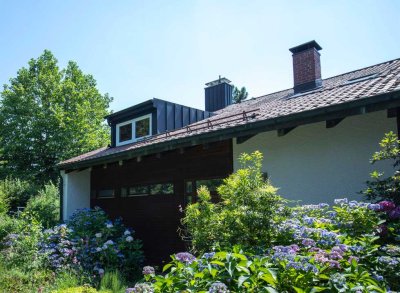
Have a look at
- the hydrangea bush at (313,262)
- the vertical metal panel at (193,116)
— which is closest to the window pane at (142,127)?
the vertical metal panel at (193,116)

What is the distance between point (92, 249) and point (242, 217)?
557cm

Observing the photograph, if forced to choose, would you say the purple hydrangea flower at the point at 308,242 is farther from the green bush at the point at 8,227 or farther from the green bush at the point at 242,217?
the green bush at the point at 8,227

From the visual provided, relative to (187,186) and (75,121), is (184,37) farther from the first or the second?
(75,121)

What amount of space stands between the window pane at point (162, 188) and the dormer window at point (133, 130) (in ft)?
9.64

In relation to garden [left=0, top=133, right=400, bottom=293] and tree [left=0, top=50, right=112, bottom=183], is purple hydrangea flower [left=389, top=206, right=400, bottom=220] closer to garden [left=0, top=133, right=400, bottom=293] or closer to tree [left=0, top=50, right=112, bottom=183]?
garden [left=0, top=133, right=400, bottom=293]

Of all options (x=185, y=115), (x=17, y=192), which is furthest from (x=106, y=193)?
(x=17, y=192)

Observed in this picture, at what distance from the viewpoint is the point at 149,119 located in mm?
12398

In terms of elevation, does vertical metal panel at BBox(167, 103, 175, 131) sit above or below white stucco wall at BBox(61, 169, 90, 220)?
above

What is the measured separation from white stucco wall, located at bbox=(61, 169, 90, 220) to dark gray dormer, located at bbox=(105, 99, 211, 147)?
5.86 ft

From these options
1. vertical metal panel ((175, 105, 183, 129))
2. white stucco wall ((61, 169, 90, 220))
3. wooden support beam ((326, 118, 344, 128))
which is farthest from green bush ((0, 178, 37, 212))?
wooden support beam ((326, 118, 344, 128))

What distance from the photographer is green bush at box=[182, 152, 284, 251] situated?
394 cm

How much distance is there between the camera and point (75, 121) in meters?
24.3

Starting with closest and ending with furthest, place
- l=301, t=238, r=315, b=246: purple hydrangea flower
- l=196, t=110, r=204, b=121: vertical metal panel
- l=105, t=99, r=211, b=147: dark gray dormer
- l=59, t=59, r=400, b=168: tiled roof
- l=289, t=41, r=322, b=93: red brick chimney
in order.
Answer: l=301, t=238, r=315, b=246: purple hydrangea flower, l=59, t=59, r=400, b=168: tiled roof, l=289, t=41, r=322, b=93: red brick chimney, l=105, t=99, r=211, b=147: dark gray dormer, l=196, t=110, r=204, b=121: vertical metal panel

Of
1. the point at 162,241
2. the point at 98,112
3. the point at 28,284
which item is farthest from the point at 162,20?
the point at 98,112
